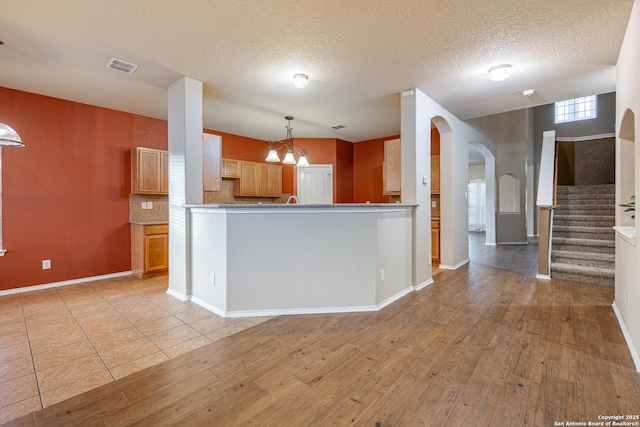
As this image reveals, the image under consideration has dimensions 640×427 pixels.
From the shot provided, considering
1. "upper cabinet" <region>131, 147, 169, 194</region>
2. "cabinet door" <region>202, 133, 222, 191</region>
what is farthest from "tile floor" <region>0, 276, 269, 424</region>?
"upper cabinet" <region>131, 147, 169, 194</region>

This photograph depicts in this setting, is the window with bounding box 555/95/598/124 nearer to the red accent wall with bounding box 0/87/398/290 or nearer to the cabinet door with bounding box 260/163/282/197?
the cabinet door with bounding box 260/163/282/197

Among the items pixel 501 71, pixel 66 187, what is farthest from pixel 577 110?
pixel 66 187

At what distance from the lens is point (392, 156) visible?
471 centimetres

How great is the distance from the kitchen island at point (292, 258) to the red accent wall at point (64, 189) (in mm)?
2564

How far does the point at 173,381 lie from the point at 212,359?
31 cm

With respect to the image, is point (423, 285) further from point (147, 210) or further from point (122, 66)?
point (147, 210)

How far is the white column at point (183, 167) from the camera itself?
3.56 meters

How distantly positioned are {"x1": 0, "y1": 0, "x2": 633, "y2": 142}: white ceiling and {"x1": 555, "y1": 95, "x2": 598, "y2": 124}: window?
7.27 metres

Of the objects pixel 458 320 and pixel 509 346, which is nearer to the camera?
pixel 509 346

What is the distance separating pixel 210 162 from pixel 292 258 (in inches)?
80.1

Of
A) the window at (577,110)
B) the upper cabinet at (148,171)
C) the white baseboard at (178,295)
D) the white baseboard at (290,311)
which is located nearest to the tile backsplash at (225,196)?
the upper cabinet at (148,171)

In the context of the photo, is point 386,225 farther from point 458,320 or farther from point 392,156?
point 392,156

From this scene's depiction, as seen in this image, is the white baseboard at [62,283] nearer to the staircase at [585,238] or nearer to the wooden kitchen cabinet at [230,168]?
the wooden kitchen cabinet at [230,168]

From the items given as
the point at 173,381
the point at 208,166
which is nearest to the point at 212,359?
the point at 173,381
